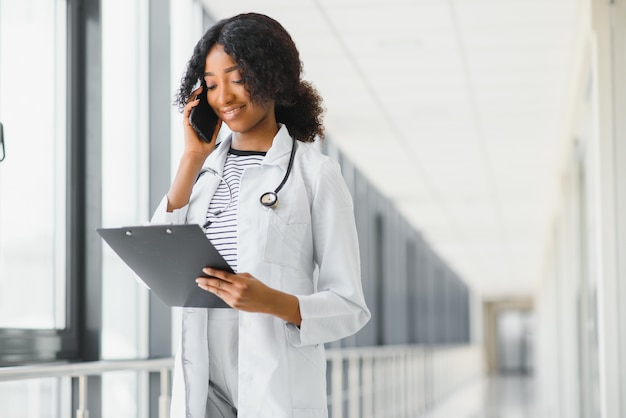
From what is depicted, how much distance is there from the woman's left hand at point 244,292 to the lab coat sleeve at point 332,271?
59 millimetres

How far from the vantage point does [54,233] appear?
10.9 ft

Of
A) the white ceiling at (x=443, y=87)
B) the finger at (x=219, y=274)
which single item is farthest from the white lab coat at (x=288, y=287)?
the white ceiling at (x=443, y=87)

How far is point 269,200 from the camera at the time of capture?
160 centimetres

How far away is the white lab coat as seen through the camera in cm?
155

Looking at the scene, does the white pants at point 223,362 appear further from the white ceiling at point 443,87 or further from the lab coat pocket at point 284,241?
the white ceiling at point 443,87

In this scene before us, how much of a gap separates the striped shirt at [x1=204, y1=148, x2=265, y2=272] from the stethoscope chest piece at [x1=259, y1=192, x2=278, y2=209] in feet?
0.19

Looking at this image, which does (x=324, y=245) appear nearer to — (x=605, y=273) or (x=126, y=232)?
(x=126, y=232)

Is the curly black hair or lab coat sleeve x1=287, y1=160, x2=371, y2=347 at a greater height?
the curly black hair

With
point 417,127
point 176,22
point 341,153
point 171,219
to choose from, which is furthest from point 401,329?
point 171,219

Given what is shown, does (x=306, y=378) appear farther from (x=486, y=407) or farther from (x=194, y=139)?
(x=486, y=407)

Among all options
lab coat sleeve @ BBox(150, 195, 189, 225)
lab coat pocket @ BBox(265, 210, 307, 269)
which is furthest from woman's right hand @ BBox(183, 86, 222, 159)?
lab coat pocket @ BBox(265, 210, 307, 269)

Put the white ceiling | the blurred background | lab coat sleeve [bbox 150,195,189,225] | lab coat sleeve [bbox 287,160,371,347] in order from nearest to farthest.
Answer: lab coat sleeve [bbox 287,160,371,347], lab coat sleeve [bbox 150,195,189,225], the blurred background, the white ceiling

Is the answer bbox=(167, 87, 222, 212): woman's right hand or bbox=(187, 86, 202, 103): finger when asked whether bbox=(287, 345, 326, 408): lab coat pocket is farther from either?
bbox=(187, 86, 202, 103): finger

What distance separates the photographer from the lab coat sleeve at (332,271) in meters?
1.57
